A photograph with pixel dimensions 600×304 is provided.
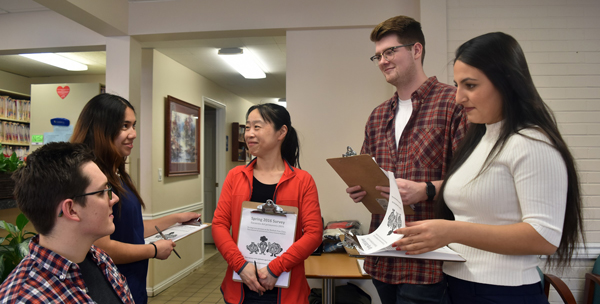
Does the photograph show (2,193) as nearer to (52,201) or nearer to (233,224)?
(233,224)

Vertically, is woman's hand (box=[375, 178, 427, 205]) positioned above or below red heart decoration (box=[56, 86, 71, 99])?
below

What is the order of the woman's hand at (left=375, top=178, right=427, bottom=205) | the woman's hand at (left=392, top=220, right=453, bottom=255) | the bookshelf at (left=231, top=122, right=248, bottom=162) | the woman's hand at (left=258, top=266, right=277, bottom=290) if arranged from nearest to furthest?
the woman's hand at (left=392, top=220, right=453, bottom=255) < the woman's hand at (left=375, top=178, right=427, bottom=205) < the woman's hand at (left=258, top=266, right=277, bottom=290) < the bookshelf at (left=231, top=122, right=248, bottom=162)

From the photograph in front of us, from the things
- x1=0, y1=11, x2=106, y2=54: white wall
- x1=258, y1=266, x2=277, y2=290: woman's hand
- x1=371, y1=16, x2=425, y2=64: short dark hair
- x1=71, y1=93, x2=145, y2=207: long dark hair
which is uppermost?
x1=0, y1=11, x2=106, y2=54: white wall

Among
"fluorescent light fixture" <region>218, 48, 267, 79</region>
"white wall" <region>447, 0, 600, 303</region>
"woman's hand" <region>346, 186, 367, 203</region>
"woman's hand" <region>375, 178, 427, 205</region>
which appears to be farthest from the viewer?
"fluorescent light fixture" <region>218, 48, 267, 79</region>

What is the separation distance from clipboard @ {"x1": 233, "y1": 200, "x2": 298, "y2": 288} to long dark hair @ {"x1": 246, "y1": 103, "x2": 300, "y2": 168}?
15.5 inches

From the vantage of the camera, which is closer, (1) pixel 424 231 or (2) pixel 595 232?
(1) pixel 424 231

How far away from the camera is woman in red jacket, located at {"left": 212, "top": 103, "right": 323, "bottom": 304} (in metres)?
1.61

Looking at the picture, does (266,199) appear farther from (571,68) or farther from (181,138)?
(181,138)

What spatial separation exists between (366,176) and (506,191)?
1.57 feet

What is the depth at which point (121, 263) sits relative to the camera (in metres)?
1.48

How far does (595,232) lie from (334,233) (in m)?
2.12

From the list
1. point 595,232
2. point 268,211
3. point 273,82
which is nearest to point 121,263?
point 268,211

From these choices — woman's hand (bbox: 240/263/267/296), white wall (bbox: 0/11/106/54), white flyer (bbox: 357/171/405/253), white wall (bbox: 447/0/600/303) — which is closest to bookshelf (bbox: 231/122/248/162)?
white wall (bbox: 0/11/106/54)

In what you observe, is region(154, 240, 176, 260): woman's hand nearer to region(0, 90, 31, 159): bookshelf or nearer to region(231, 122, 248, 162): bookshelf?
region(0, 90, 31, 159): bookshelf
